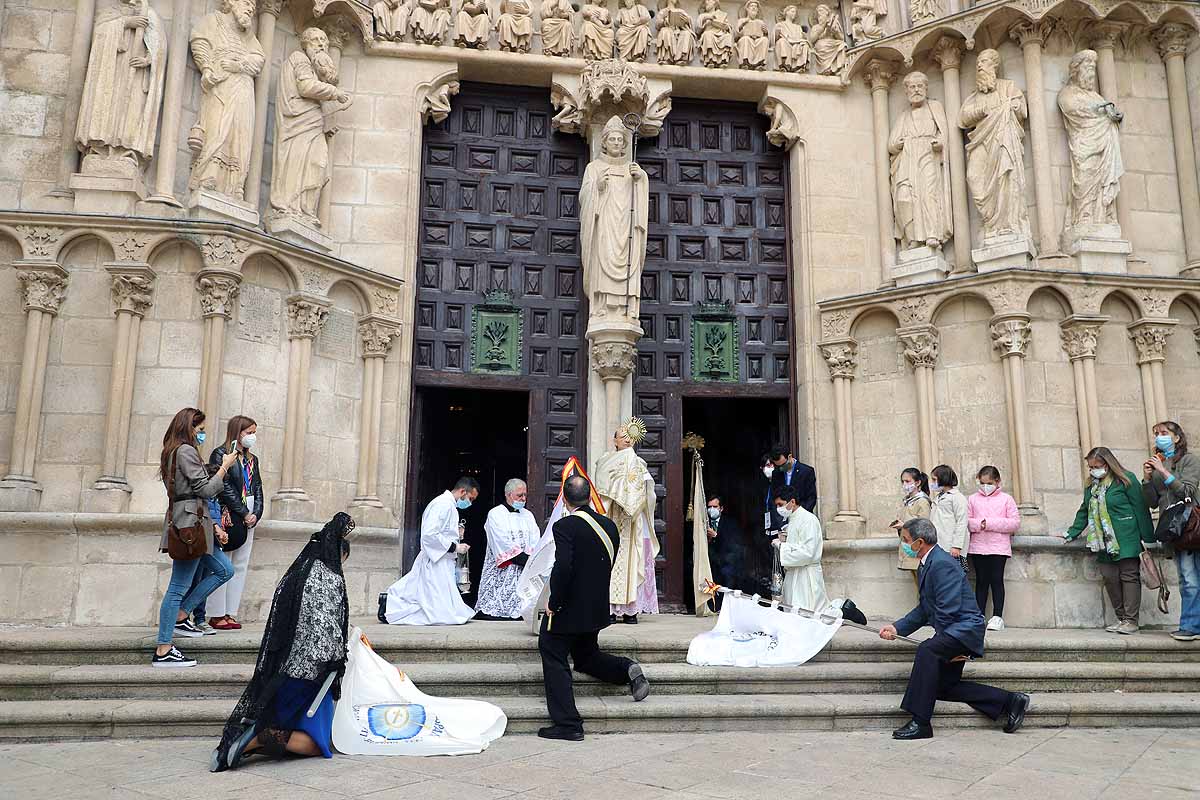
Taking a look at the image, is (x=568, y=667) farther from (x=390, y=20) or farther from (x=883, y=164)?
(x=390, y=20)

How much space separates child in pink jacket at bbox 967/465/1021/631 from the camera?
30.8ft

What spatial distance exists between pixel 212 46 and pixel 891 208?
28.5 ft

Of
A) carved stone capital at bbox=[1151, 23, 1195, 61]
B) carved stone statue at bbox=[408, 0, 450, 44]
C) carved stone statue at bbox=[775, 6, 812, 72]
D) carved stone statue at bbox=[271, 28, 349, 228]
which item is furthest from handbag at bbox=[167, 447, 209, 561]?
carved stone capital at bbox=[1151, 23, 1195, 61]

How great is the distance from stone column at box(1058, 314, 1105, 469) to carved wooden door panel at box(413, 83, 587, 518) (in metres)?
5.97

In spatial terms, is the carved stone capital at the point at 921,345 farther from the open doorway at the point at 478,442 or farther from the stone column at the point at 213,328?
the stone column at the point at 213,328

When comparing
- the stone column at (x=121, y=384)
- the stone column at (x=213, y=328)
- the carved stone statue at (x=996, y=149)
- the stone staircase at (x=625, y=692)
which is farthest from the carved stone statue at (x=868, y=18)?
the stone column at (x=121, y=384)

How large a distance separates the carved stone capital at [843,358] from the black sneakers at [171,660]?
8268mm

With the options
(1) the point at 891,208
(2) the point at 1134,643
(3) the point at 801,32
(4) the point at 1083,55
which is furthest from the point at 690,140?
(2) the point at 1134,643

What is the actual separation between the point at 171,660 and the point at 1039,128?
11278 mm

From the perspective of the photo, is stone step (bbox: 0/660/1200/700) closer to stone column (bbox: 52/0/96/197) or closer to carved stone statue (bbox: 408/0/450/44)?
stone column (bbox: 52/0/96/197)

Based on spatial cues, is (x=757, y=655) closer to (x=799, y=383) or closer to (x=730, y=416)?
(x=799, y=383)

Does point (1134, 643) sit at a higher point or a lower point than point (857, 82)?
lower

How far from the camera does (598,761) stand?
5.58 metres

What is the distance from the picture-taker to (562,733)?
6176 mm
